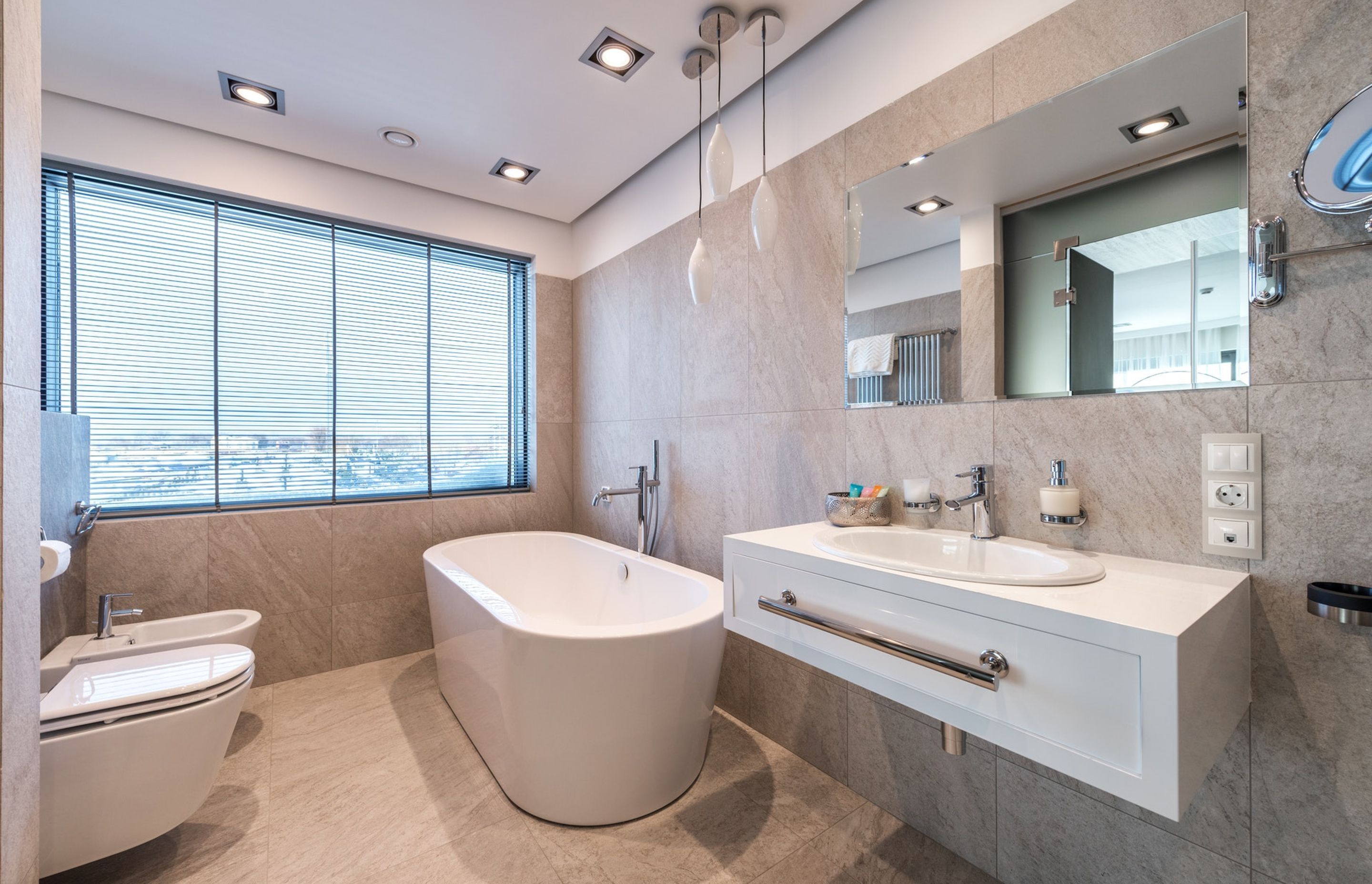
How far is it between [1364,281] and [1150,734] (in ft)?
2.91

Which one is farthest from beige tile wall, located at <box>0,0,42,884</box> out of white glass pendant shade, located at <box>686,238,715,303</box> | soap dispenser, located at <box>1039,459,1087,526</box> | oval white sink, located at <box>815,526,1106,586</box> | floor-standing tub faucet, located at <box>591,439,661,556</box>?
soap dispenser, located at <box>1039,459,1087,526</box>

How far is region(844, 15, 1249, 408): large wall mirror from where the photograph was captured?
1.17m

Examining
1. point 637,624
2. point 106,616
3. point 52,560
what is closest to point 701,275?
point 637,624

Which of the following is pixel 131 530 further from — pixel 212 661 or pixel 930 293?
pixel 930 293

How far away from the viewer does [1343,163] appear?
98cm

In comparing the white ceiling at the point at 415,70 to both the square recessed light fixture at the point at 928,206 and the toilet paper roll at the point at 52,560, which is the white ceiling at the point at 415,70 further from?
the toilet paper roll at the point at 52,560

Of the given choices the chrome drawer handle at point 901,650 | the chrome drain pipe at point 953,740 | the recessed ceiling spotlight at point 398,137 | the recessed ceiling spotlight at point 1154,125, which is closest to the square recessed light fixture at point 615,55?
the recessed ceiling spotlight at point 398,137

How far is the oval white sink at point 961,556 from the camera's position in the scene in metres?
1.08

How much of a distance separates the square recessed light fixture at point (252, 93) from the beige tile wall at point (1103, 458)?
181 centimetres

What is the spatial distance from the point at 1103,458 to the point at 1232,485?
0.74 feet

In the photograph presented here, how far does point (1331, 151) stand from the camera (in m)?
0.99

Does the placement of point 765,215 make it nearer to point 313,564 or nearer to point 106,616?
point 313,564

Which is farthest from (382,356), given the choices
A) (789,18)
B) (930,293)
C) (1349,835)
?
(1349,835)

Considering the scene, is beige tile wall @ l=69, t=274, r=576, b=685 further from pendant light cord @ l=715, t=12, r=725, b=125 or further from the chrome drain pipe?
the chrome drain pipe
